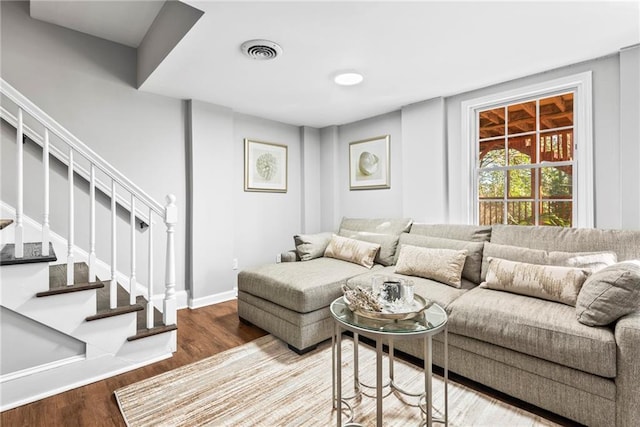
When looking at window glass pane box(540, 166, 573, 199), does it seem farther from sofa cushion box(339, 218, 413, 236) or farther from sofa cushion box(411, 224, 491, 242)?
sofa cushion box(339, 218, 413, 236)

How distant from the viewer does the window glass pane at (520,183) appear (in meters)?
2.87

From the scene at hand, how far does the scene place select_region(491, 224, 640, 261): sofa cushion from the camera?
203 centimetres

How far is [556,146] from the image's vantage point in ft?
8.86

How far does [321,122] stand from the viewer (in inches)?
169

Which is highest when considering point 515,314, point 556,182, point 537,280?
point 556,182

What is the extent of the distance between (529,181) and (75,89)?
4206mm

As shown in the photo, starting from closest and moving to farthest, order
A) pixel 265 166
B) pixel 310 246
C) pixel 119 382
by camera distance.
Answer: pixel 119 382
pixel 310 246
pixel 265 166

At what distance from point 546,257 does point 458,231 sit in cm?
74

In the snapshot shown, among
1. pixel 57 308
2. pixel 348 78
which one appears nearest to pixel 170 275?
pixel 57 308

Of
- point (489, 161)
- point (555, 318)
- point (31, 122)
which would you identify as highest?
point (31, 122)

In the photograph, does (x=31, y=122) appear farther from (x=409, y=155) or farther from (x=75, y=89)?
(x=409, y=155)

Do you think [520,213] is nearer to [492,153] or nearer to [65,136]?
[492,153]

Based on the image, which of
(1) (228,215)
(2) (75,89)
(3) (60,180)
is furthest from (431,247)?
(2) (75,89)

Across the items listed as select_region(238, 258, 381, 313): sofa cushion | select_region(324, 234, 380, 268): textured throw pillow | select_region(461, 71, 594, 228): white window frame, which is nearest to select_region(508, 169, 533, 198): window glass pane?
select_region(461, 71, 594, 228): white window frame
